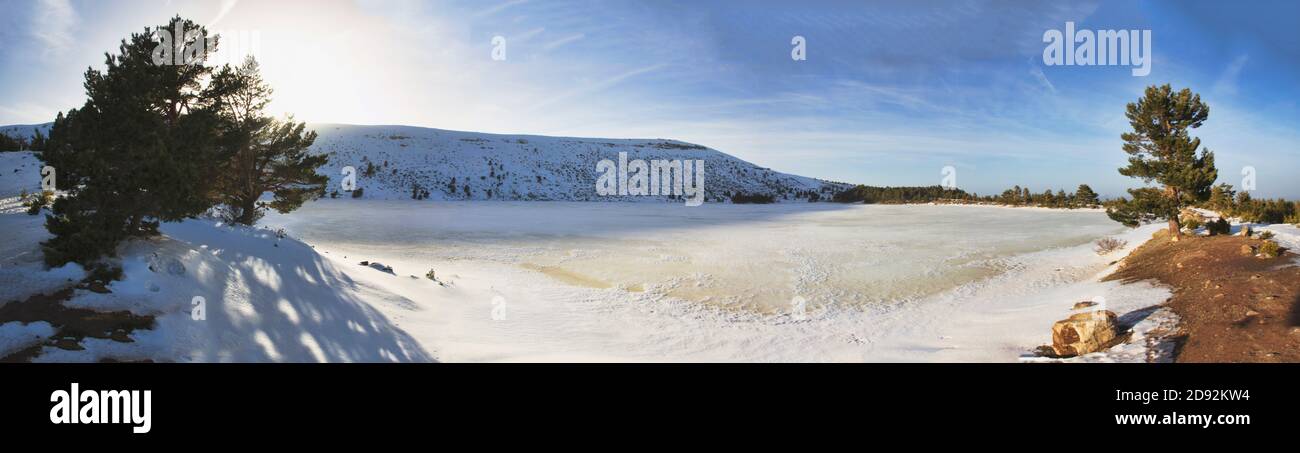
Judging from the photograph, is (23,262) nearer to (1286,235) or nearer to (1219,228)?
(1286,235)

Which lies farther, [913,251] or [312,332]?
[913,251]

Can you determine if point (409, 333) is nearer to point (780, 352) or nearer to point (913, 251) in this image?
point (780, 352)

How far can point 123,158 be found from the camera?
815 centimetres

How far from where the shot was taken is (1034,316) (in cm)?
1054

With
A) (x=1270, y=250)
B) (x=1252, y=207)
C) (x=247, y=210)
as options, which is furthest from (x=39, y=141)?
(x=1252, y=207)

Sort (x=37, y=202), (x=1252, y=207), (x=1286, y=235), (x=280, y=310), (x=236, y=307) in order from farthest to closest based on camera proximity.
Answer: (x=1252, y=207)
(x=1286, y=235)
(x=37, y=202)
(x=280, y=310)
(x=236, y=307)

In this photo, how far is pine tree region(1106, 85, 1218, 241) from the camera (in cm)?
1530

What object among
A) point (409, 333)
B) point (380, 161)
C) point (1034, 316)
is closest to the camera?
point (409, 333)

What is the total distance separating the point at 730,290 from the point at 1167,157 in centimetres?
1485

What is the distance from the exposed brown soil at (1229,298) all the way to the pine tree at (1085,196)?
1337 inches

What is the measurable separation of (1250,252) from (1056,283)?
11.9 feet
